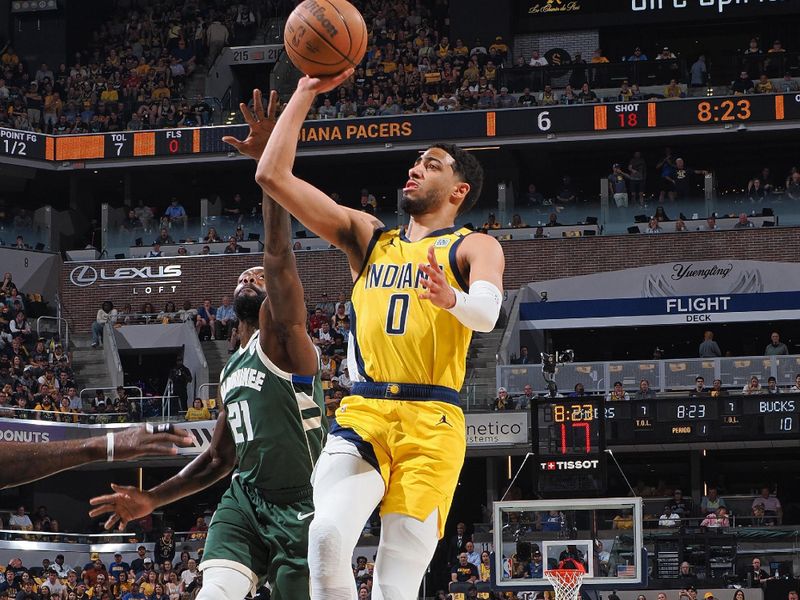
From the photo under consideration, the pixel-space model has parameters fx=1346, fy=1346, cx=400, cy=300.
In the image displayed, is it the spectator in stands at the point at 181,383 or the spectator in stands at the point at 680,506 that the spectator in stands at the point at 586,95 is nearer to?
the spectator in stands at the point at 680,506

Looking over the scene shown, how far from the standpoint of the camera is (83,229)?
1587 inches

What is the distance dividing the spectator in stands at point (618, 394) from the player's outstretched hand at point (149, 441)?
22.8 meters

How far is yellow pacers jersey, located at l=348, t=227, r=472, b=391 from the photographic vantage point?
20.5 ft

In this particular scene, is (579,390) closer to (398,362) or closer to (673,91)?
(673,91)

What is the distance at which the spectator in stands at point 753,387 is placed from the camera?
26688 millimetres

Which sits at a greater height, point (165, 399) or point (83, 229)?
point (83, 229)

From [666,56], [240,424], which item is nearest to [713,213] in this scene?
[666,56]

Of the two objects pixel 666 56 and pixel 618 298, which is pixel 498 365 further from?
pixel 666 56

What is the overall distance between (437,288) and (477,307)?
242 millimetres

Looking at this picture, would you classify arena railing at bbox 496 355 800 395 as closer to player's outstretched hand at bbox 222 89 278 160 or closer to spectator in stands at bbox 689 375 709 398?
spectator in stands at bbox 689 375 709 398

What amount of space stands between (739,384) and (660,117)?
33.3ft

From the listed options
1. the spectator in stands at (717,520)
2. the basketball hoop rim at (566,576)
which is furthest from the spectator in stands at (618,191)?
the basketball hoop rim at (566,576)

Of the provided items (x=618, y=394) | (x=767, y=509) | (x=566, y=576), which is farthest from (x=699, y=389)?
(x=566, y=576)

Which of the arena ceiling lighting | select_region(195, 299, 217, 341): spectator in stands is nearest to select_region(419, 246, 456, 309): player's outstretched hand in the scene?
select_region(195, 299, 217, 341): spectator in stands
